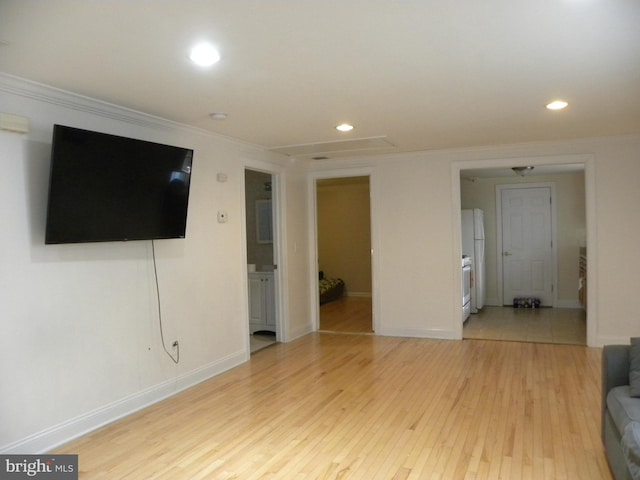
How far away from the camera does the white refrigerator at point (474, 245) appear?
7.29 metres

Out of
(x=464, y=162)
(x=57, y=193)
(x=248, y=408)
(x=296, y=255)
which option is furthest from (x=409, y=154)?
(x=57, y=193)

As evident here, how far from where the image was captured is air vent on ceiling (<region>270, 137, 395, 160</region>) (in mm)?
4961

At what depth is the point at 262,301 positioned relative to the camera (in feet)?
19.9

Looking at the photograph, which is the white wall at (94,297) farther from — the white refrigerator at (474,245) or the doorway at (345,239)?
the doorway at (345,239)

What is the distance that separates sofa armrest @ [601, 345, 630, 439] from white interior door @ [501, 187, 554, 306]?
564 cm

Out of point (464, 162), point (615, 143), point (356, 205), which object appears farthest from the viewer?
point (356, 205)

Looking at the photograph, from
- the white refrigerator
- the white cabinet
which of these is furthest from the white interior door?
the white cabinet

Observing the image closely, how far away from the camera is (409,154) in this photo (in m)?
5.82

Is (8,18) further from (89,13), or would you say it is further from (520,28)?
(520,28)

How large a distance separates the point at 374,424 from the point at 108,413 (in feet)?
6.14

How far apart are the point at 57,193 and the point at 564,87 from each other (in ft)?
10.8

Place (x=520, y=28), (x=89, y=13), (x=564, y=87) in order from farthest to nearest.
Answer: (x=564, y=87)
(x=520, y=28)
(x=89, y=13)

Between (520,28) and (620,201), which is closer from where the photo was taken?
(520,28)

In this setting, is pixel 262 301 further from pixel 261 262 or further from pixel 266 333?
pixel 261 262
